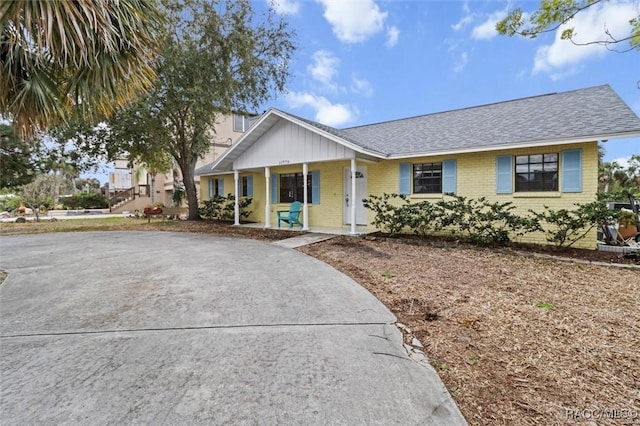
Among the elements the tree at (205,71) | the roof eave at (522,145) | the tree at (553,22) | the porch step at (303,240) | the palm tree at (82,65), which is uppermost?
the tree at (205,71)

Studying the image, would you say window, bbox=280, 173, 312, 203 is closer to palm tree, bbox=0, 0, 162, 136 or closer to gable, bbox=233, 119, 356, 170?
gable, bbox=233, 119, 356, 170

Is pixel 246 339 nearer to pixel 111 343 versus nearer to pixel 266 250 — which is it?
pixel 111 343

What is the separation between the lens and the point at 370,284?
5.36 meters

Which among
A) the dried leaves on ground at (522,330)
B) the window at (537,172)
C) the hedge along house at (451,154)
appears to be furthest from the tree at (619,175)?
the dried leaves on ground at (522,330)

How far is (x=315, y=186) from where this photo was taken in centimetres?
1293

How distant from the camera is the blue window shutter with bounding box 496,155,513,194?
8805 mm

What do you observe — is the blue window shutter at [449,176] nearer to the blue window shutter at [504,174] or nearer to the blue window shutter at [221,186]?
the blue window shutter at [504,174]

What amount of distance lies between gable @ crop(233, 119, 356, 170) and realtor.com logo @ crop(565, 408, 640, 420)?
8.44 metres

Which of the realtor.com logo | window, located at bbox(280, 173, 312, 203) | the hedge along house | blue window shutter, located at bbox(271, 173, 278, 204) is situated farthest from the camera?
blue window shutter, located at bbox(271, 173, 278, 204)

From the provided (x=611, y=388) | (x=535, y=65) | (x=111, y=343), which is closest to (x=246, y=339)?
(x=111, y=343)

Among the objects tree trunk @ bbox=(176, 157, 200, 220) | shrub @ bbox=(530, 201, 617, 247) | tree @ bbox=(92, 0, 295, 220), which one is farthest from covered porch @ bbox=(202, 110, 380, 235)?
shrub @ bbox=(530, 201, 617, 247)

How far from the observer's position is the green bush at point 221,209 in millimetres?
15545

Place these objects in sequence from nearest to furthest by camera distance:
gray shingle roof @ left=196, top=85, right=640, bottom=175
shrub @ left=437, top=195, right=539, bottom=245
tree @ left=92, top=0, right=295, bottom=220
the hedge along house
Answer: gray shingle roof @ left=196, top=85, right=640, bottom=175, the hedge along house, shrub @ left=437, top=195, right=539, bottom=245, tree @ left=92, top=0, right=295, bottom=220

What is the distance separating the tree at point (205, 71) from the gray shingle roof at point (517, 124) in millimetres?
5255
